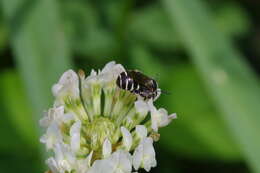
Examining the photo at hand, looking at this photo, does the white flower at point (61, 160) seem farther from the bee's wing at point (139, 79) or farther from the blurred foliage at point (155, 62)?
the blurred foliage at point (155, 62)

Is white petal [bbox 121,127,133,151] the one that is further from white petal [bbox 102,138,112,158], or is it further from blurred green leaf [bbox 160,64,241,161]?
blurred green leaf [bbox 160,64,241,161]

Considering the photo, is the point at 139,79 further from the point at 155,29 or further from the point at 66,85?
the point at 155,29

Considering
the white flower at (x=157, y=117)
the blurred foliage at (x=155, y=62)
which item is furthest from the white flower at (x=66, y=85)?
the blurred foliage at (x=155, y=62)

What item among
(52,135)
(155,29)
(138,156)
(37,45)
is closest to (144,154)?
(138,156)

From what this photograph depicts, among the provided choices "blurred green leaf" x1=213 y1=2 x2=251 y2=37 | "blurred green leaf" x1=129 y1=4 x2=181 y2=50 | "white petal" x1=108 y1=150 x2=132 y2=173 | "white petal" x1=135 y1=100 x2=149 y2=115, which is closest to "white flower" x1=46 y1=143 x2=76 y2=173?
"white petal" x1=108 y1=150 x2=132 y2=173

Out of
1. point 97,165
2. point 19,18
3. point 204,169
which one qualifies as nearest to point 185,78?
point 204,169
